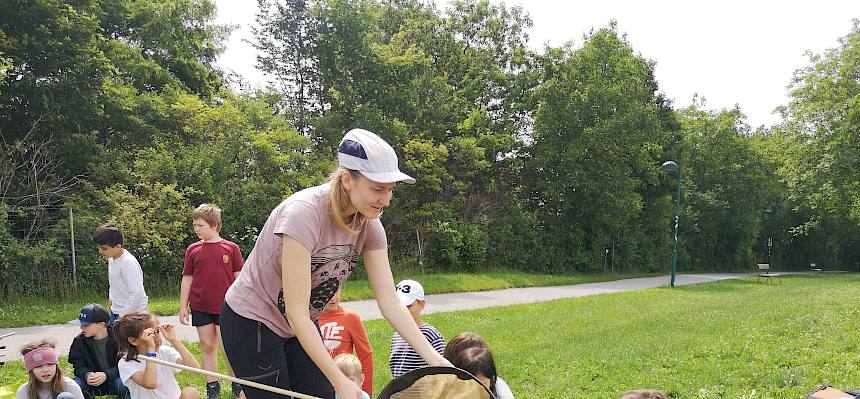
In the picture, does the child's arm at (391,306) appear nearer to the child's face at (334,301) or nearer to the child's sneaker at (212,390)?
the child's face at (334,301)

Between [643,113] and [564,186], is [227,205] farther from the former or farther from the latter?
[643,113]

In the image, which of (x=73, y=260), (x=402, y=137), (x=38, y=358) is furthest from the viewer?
(x=402, y=137)

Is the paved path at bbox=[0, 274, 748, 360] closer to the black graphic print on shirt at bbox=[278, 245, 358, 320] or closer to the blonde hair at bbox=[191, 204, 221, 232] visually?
the blonde hair at bbox=[191, 204, 221, 232]

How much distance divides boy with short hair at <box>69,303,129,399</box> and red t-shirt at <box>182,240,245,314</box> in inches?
28.8

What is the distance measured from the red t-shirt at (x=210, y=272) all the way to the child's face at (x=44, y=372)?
1.31 m

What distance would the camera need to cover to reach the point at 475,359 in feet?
10.8

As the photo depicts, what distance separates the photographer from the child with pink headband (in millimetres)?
4492

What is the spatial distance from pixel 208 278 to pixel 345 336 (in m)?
1.72

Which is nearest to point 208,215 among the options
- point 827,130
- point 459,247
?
point 459,247

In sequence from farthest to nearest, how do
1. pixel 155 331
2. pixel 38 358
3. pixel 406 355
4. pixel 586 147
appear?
pixel 586 147, pixel 155 331, pixel 38 358, pixel 406 355

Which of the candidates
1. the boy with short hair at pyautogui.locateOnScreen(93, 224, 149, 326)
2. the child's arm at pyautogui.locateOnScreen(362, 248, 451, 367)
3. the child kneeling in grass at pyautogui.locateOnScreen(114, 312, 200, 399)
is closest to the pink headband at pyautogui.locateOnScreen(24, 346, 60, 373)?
the child kneeling in grass at pyautogui.locateOnScreen(114, 312, 200, 399)

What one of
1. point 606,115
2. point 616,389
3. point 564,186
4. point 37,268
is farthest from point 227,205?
point 606,115

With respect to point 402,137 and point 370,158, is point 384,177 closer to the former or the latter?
point 370,158

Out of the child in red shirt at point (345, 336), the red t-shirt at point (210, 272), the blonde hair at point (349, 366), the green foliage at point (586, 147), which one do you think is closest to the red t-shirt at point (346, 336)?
the child in red shirt at point (345, 336)
